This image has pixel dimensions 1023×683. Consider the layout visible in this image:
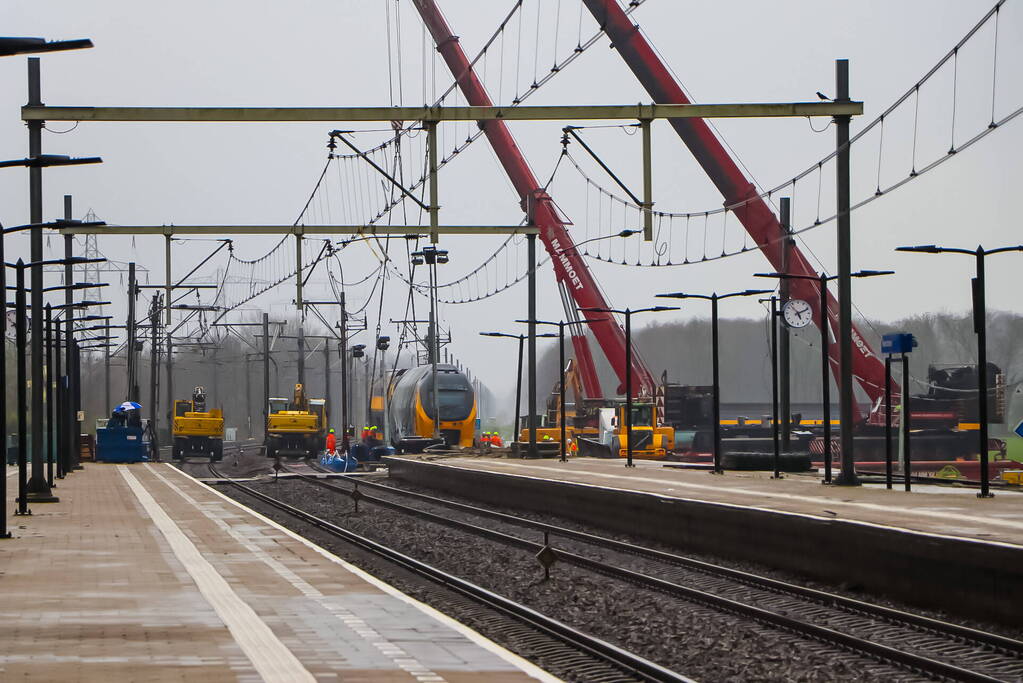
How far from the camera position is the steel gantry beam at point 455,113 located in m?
25.5

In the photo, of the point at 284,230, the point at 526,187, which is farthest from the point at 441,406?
the point at 284,230

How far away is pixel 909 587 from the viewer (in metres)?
17.7

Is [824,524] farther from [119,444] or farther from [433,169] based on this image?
[119,444]

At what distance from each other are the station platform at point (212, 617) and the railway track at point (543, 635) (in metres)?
0.97

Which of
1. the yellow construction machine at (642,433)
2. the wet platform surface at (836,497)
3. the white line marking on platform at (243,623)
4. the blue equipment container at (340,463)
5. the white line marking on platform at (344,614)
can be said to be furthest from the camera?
the blue equipment container at (340,463)

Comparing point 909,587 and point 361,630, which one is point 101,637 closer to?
point 361,630

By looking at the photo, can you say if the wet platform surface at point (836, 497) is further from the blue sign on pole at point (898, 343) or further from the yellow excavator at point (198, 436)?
the yellow excavator at point (198, 436)

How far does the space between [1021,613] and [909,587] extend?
264cm

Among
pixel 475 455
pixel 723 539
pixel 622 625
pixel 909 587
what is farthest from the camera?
pixel 475 455

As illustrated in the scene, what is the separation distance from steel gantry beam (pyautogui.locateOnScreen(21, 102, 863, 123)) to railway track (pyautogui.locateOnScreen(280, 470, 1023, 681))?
24.7 ft

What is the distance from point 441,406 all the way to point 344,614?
56326 mm

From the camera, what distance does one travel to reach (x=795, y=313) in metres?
37.5

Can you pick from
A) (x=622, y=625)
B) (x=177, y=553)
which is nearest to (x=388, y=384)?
(x=177, y=553)

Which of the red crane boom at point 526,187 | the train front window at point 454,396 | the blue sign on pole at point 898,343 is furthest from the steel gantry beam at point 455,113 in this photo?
the train front window at point 454,396
